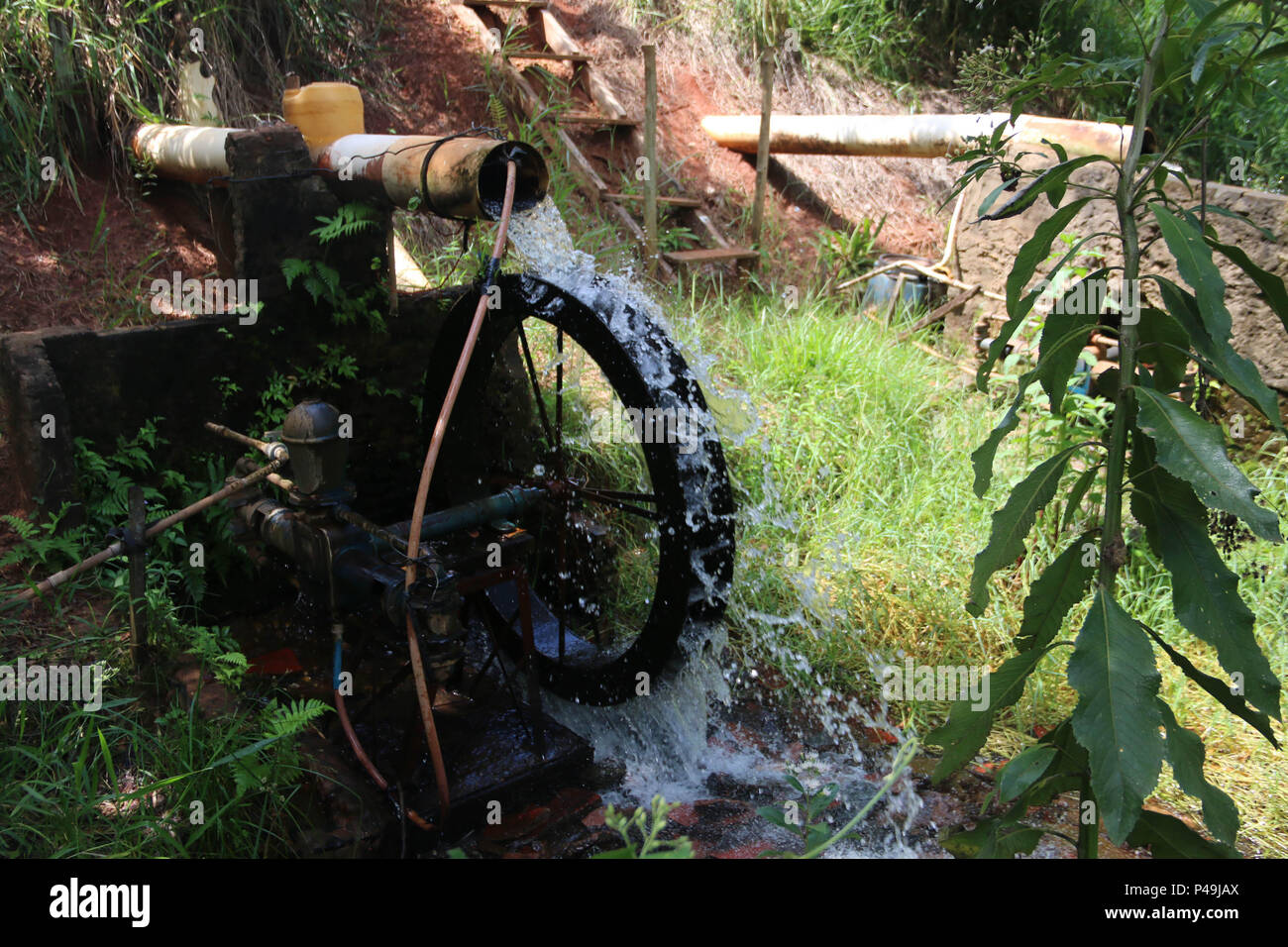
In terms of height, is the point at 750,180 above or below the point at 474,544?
above

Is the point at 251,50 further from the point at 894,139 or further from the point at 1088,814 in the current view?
the point at 1088,814

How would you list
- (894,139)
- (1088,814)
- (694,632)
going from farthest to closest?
(894,139) → (694,632) → (1088,814)

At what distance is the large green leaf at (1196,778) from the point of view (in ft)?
4.96

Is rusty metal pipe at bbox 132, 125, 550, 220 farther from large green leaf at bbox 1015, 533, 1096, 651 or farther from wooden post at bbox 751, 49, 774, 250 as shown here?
wooden post at bbox 751, 49, 774, 250

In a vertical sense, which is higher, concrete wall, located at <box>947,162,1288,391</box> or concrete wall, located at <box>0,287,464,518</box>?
concrete wall, located at <box>947,162,1288,391</box>

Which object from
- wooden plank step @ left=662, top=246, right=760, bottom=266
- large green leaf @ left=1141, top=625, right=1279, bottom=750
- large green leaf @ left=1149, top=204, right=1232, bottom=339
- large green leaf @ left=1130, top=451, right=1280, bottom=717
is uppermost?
large green leaf @ left=1149, top=204, right=1232, bottom=339

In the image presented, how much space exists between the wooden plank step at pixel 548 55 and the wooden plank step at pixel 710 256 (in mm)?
1671

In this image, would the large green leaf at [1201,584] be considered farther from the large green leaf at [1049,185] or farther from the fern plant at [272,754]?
the fern plant at [272,754]

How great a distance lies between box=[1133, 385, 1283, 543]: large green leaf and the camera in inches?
55.7

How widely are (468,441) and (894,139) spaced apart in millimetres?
3744

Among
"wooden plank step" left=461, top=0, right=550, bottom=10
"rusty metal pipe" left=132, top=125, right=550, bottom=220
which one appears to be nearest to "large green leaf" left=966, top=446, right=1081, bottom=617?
"rusty metal pipe" left=132, top=125, right=550, bottom=220

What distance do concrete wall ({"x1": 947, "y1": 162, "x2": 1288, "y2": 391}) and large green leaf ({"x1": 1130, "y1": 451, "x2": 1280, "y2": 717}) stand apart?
2396 mm

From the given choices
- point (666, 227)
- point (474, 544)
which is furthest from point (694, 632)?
point (666, 227)

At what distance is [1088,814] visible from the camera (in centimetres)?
173
